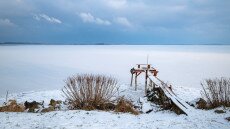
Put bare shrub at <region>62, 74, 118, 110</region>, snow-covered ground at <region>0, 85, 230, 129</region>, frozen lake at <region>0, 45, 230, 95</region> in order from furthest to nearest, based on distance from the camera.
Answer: frozen lake at <region>0, 45, 230, 95</region>
bare shrub at <region>62, 74, 118, 110</region>
snow-covered ground at <region>0, 85, 230, 129</region>

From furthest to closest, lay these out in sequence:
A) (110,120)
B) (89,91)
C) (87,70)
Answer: (87,70) → (89,91) → (110,120)

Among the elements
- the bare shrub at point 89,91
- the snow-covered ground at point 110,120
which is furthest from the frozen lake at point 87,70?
the snow-covered ground at point 110,120

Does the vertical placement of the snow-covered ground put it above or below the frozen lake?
above

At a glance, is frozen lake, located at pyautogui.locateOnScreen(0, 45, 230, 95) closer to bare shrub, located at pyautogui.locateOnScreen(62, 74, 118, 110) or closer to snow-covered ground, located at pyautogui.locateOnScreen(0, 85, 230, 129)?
bare shrub, located at pyautogui.locateOnScreen(62, 74, 118, 110)

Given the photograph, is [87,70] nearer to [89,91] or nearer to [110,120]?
[89,91]

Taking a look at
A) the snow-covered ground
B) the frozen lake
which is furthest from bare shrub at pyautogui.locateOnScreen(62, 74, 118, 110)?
the frozen lake

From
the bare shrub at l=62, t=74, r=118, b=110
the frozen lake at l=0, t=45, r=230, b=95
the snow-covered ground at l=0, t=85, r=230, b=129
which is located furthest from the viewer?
the frozen lake at l=0, t=45, r=230, b=95

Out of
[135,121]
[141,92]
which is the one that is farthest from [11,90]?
[135,121]

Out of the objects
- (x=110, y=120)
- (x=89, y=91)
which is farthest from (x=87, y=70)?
(x=110, y=120)

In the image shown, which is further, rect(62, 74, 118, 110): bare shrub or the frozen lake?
the frozen lake

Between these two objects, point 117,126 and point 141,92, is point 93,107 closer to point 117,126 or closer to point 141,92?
point 117,126

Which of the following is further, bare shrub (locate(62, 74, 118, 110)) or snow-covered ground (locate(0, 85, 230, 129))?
bare shrub (locate(62, 74, 118, 110))

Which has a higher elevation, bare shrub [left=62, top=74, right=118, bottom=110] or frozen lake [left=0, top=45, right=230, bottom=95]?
bare shrub [left=62, top=74, right=118, bottom=110]

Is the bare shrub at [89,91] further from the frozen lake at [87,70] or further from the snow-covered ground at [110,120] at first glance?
the frozen lake at [87,70]
